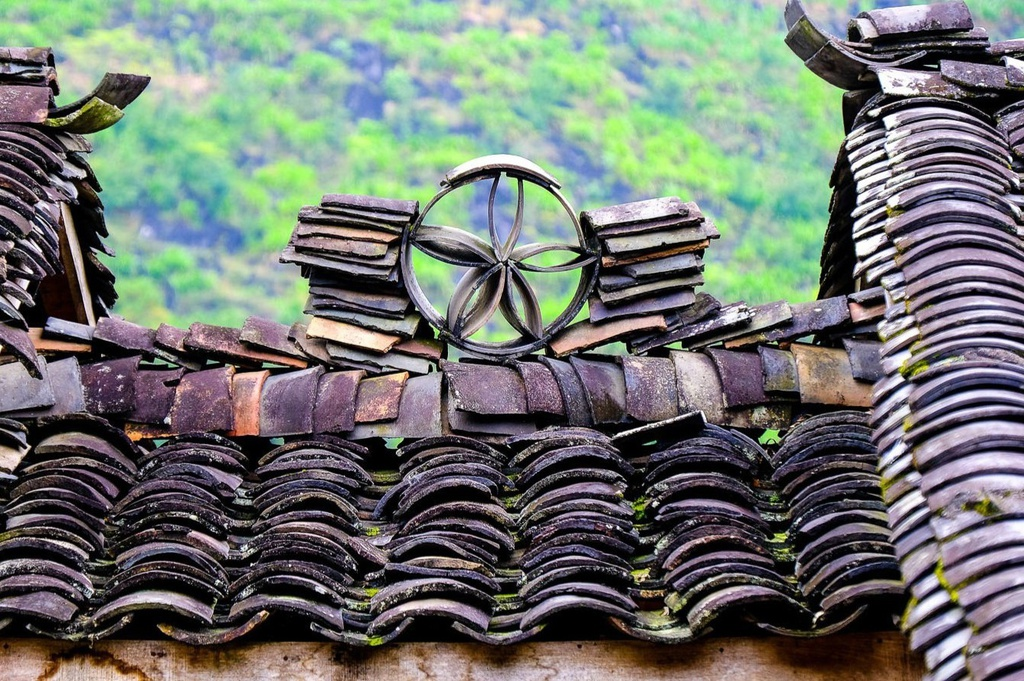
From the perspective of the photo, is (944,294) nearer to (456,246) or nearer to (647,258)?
(647,258)

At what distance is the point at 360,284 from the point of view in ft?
25.0

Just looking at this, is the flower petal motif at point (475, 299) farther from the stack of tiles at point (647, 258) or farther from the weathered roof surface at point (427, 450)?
the stack of tiles at point (647, 258)

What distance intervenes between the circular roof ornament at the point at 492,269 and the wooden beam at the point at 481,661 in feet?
8.14

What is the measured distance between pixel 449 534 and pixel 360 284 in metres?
2.04

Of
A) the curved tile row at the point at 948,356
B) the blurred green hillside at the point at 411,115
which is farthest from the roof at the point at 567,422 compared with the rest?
the blurred green hillside at the point at 411,115

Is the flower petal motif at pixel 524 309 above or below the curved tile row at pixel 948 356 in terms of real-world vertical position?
above

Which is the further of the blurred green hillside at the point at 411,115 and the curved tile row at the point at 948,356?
the blurred green hillside at the point at 411,115

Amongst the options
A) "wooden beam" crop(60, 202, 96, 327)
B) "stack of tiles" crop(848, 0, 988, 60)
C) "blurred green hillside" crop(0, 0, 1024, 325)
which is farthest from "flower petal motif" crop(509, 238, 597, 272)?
"blurred green hillside" crop(0, 0, 1024, 325)

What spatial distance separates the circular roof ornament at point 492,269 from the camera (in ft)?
24.9

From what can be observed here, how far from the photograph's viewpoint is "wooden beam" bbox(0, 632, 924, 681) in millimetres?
5406

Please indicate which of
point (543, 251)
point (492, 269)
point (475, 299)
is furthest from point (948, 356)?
point (475, 299)

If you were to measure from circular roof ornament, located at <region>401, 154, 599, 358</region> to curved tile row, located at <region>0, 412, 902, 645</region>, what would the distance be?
802mm

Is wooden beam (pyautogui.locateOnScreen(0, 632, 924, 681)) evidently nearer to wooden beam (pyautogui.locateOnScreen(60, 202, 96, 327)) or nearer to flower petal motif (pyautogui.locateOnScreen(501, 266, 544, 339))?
flower petal motif (pyautogui.locateOnScreen(501, 266, 544, 339))

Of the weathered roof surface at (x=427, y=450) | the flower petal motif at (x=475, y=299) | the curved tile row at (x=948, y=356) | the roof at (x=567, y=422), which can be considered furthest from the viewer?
the flower petal motif at (x=475, y=299)
